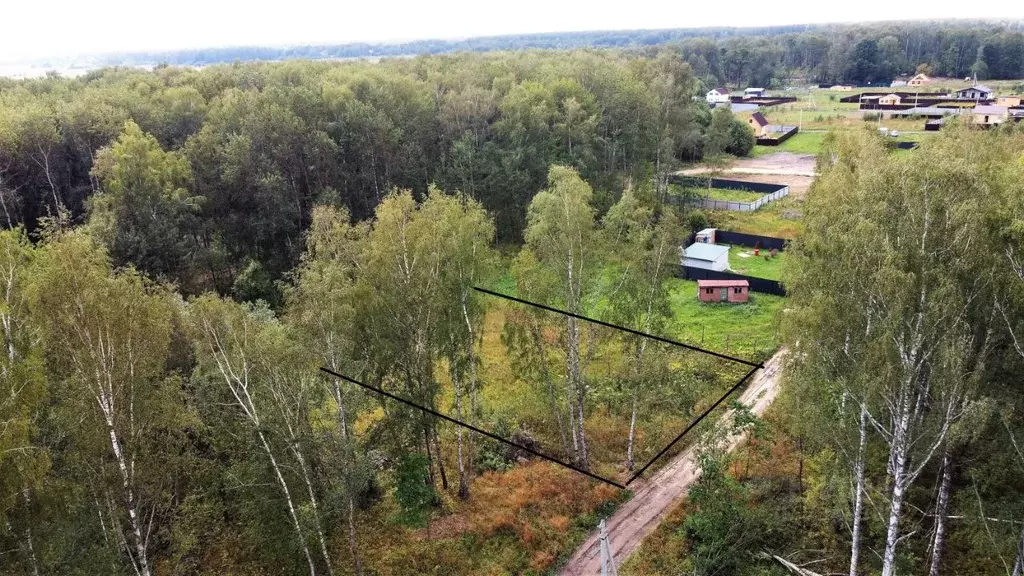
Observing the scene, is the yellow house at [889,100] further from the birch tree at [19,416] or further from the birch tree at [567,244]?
the birch tree at [19,416]

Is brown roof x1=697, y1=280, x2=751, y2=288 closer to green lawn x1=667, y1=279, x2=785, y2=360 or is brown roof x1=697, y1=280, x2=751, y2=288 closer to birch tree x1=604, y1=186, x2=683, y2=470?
green lawn x1=667, y1=279, x2=785, y2=360

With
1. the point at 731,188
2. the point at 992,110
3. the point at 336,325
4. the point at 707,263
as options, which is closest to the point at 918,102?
the point at 992,110

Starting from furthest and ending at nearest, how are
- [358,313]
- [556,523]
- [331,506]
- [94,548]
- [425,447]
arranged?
[425,447] → [556,523] → [358,313] → [331,506] → [94,548]

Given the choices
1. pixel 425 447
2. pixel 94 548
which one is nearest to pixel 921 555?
pixel 425 447

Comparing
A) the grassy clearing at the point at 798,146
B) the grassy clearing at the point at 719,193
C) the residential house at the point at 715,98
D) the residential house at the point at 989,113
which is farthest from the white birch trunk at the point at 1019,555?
the residential house at the point at 715,98

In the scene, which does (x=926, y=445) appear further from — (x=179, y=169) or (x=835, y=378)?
(x=179, y=169)

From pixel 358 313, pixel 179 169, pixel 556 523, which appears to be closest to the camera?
pixel 358 313
